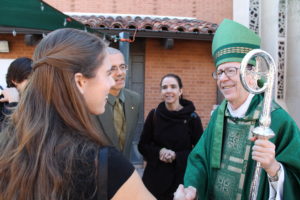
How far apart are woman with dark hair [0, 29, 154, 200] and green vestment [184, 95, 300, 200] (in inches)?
42.5

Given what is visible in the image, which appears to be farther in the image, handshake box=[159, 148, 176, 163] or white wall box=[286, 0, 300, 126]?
white wall box=[286, 0, 300, 126]

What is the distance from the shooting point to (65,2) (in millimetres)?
7801

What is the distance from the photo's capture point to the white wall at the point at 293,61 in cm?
486

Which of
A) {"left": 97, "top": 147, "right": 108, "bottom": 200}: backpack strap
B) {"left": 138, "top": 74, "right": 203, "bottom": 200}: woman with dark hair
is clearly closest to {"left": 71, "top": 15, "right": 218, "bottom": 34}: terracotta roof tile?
{"left": 138, "top": 74, "right": 203, "bottom": 200}: woman with dark hair

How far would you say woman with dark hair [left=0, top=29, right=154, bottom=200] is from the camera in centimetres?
104

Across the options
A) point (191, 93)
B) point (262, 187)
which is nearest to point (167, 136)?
point (262, 187)

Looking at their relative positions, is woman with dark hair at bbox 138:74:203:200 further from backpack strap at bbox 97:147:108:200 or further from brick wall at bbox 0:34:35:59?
brick wall at bbox 0:34:35:59

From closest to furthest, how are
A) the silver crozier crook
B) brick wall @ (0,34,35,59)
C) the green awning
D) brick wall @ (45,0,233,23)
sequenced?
the silver crozier crook
the green awning
brick wall @ (0,34,35,59)
brick wall @ (45,0,233,23)

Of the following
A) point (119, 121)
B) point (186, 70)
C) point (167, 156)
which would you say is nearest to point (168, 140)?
point (167, 156)

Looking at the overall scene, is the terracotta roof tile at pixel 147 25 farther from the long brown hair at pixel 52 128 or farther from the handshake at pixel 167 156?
the long brown hair at pixel 52 128

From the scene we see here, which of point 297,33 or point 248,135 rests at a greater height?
point 297,33

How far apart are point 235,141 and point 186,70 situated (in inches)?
185

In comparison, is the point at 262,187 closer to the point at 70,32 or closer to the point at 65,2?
the point at 70,32

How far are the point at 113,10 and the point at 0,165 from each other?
7259 mm
